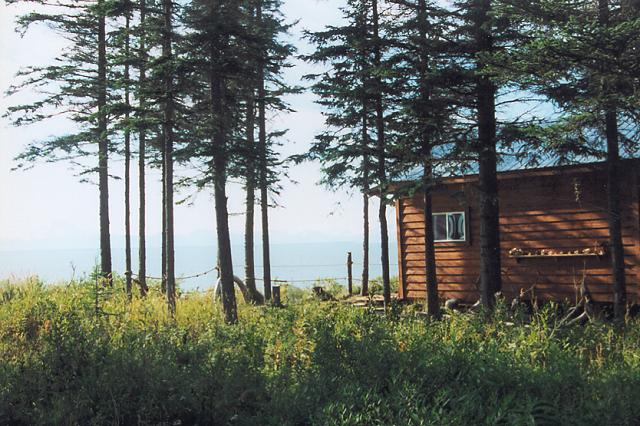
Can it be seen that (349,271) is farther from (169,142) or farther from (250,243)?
(169,142)

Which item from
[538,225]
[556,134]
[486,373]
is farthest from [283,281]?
[486,373]

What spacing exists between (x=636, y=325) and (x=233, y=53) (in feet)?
29.7

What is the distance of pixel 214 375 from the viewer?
5.49m

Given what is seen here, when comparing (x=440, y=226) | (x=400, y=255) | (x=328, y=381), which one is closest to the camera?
(x=328, y=381)

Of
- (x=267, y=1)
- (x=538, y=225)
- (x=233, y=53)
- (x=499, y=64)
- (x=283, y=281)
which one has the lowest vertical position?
(x=283, y=281)

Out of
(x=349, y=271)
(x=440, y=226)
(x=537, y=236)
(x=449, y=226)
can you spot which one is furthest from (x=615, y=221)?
(x=349, y=271)

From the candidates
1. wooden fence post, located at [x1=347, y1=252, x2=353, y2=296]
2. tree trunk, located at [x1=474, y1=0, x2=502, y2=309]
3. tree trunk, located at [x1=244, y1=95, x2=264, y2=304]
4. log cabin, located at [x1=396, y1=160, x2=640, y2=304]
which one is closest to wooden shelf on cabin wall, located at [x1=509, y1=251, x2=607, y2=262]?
log cabin, located at [x1=396, y1=160, x2=640, y2=304]

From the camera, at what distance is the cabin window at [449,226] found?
1525cm

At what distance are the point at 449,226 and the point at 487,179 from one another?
3897mm

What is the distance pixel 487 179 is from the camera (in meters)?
11.7

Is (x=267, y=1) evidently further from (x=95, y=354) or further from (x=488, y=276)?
(x=95, y=354)

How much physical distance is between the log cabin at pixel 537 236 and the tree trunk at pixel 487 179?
1.92 feet

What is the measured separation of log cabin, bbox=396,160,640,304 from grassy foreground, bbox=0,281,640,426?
596 cm

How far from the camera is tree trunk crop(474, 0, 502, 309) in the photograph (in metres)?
11.4
